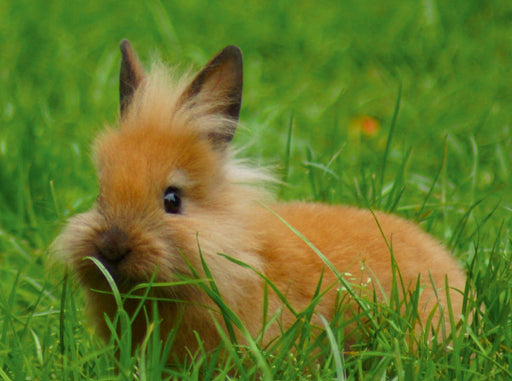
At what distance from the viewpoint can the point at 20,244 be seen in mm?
4766

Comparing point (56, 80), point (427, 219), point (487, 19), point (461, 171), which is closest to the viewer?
A: point (427, 219)

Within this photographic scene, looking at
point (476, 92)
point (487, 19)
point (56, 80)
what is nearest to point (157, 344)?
point (56, 80)

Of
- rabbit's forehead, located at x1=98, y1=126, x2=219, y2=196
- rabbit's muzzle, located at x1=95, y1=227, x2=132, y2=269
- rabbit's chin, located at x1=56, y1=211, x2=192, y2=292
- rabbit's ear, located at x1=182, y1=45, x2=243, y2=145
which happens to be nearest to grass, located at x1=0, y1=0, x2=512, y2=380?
rabbit's chin, located at x1=56, y1=211, x2=192, y2=292

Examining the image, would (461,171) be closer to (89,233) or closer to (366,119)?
(366,119)

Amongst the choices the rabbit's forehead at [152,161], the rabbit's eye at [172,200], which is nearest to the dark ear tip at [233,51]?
the rabbit's forehead at [152,161]

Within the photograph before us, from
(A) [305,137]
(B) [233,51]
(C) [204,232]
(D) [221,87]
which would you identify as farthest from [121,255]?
(A) [305,137]

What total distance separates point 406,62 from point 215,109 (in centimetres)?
403

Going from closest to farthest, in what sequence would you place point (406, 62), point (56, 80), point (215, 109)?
point (215, 109) → point (56, 80) → point (406, 62)

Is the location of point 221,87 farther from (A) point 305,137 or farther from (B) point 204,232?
(A) point 305,137

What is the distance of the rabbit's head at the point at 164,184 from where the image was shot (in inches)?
131

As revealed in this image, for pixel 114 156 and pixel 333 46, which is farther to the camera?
pixel 333 46

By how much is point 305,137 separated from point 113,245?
10.9ft

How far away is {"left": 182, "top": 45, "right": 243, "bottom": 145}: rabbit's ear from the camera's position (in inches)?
151

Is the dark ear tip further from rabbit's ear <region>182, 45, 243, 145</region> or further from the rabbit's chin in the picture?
the rabbit's chin
